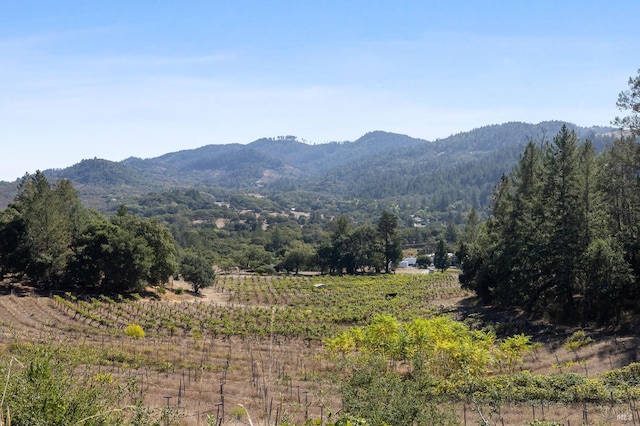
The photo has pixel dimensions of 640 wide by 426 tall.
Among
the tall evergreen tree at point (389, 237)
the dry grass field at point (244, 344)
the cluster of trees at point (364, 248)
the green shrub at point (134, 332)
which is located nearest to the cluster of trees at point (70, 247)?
the dry grass field at point (244, 344)

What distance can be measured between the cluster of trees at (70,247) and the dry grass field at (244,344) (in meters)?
2.59

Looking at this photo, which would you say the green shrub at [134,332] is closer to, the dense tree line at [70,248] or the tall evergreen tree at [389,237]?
the dense tree line at [70,248]

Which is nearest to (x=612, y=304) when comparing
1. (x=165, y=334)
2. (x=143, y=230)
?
(x=165, y=334)

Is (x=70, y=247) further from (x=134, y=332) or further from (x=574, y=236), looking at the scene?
(x=574, y=236)

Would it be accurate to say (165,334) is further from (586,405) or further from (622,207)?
(622,207)

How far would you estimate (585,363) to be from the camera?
19.6m

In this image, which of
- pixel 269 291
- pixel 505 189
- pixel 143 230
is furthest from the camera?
pixel 269 291

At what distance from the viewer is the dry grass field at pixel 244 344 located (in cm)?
1384

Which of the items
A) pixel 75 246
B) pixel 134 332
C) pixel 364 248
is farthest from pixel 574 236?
pixel 364 248

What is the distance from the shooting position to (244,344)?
2756 centimetres

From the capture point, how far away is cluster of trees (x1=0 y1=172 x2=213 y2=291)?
136 feet

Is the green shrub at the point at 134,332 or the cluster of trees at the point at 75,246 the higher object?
the cluster of trees at the point at 75,246

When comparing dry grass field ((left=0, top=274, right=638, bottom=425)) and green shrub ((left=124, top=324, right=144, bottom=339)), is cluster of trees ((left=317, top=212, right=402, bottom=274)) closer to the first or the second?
dry grass field ((left=0, top=274, right=638, bottom=425))

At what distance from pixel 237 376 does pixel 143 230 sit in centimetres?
3191
